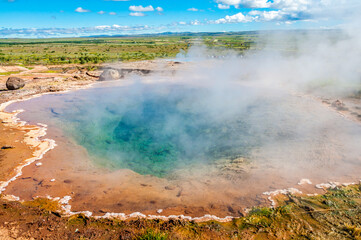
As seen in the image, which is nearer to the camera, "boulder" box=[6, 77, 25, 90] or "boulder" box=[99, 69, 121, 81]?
"boulder" box=[6, 77, 25, 90]

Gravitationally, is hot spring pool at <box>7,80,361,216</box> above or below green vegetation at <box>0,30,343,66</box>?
below

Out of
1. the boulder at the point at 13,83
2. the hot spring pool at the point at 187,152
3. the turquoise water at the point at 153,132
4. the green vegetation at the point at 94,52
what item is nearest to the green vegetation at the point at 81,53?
the green vegetation at the point at 94,52

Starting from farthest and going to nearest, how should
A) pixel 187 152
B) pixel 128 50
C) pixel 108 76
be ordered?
pixel 128 50
pixel 108 76
pixel 187 152

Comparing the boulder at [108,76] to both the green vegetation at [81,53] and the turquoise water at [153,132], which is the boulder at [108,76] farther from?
the green vegetation at [81,53]

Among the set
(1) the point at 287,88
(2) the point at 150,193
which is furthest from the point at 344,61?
(2) the point at 150,193

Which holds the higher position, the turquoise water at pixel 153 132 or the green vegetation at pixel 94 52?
the green vegetation at pixel 94 52

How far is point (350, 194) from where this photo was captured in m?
4.99

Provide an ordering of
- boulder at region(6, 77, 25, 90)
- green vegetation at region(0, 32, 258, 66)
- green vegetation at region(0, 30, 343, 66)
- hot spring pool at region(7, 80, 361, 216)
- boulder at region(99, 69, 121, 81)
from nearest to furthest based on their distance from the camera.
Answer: hot spring pool at region(7, 80, 361, 216) → boulder at region(6, 77, 25, 90) → boulder at region(99, 69, 121, 81) → green vegetation at region(0, 30, 343, 66) → green vegetation at region(0, 32, 258, 66)

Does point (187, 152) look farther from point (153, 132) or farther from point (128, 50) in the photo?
point (128, 50)

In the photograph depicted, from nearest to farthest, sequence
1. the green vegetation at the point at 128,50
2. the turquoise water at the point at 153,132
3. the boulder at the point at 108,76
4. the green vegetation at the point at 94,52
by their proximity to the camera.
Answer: the turquoise water at the point at 153,132 → the boulder at the point at 108,76 → the green vegetation at the point at 128,50 → the green vegetation at the point at 94,52

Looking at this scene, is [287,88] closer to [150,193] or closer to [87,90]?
[150,193]

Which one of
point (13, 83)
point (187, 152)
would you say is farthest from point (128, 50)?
point (187, 152)

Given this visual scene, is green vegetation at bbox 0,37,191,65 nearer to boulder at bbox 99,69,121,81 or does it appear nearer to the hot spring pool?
boulder at bbox 99,69,121,81

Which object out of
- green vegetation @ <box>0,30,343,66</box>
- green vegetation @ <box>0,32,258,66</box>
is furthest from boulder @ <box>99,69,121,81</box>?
green vegetation @ <box>0,30,343,66</box>
